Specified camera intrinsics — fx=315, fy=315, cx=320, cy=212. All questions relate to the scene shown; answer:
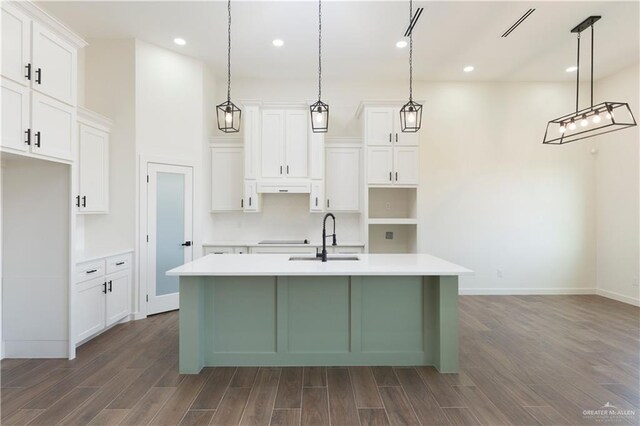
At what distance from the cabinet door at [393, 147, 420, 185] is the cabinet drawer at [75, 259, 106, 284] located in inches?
→ 156

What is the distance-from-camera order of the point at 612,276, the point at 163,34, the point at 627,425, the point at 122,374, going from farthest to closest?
the point at 612,276 < the point at 163,34 < the point at 122,374 < the point at 627,425

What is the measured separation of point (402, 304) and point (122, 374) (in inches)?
99.6

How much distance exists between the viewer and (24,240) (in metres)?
3.00

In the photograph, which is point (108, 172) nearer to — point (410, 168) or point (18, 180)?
point (18, 180)

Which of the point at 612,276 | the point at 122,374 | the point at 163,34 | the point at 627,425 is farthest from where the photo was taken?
the point at 612,276

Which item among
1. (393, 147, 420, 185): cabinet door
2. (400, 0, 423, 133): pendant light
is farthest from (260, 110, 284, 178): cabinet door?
(400, 0, 423, 133): pendant light

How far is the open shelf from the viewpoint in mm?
5305

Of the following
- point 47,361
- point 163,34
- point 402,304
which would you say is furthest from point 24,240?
point 402,304

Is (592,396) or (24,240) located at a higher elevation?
(24,240)

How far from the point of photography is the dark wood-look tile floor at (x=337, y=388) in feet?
7.02

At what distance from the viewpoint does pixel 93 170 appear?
151 inches

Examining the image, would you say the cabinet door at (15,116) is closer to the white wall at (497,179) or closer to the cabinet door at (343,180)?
the white wall at (497,179)

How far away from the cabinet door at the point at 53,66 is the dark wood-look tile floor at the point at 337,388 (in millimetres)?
2488

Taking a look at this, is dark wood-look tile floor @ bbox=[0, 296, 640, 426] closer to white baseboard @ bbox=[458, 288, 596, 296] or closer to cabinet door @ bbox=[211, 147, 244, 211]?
white baseboard @ bbox=[458, 288, 596, 296]
